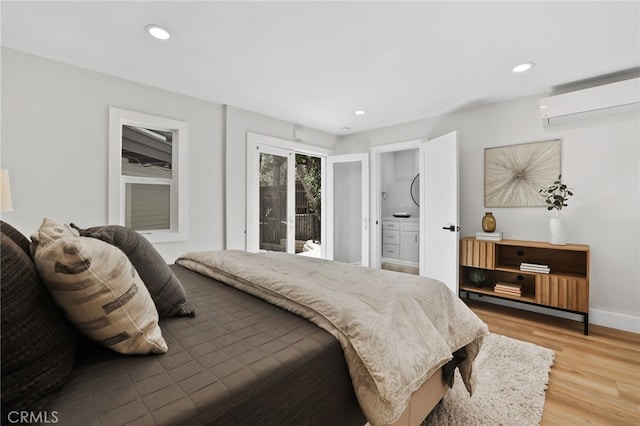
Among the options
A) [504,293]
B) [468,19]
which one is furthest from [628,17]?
[504,293]

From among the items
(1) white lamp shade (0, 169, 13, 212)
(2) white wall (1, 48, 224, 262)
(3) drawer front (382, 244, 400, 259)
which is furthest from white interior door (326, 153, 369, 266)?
(1) white lamp shade (0, 169, 13, 212)

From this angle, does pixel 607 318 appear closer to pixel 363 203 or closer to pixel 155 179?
pixel 363 203

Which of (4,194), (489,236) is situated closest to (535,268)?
(489,236)

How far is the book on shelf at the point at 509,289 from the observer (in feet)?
10.2

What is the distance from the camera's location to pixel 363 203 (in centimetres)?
477

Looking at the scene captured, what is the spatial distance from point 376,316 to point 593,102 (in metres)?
3.24

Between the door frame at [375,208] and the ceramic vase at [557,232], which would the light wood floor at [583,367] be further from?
the door frame at [375,208]

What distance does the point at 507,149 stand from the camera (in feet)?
11.3

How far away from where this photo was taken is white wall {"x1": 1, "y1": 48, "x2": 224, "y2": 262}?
2.30 meters

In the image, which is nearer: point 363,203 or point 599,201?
point 599,201

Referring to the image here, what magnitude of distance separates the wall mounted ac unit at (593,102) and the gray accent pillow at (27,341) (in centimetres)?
399

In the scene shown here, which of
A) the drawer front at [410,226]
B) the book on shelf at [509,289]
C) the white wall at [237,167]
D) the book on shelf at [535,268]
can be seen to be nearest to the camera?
the book on shelf at [535,268]

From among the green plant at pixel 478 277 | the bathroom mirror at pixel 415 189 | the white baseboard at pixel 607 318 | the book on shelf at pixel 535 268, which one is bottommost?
the white baseboard at pixel 607 318

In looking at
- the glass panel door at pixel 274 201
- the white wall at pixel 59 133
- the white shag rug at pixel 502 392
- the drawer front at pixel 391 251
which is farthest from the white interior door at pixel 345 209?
the white shag rug at pixel 502 392
